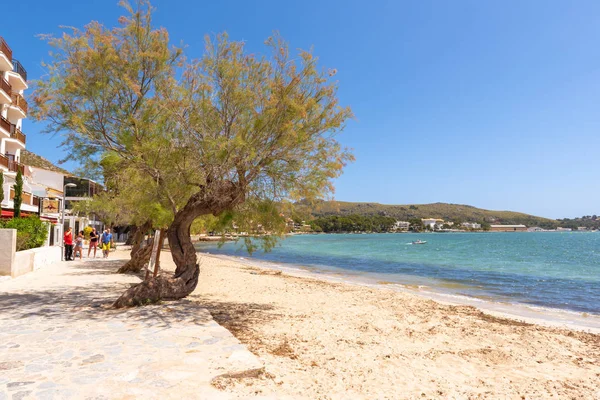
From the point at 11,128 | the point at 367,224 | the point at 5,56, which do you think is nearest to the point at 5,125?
the point at 11,128

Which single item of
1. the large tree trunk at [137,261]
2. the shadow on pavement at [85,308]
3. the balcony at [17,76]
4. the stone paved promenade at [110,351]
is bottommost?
the stone paved promenade at [110,351]

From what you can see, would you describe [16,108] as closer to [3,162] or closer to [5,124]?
[5,124]

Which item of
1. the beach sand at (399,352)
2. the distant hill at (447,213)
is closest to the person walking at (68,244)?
the beach sand at (399,352)

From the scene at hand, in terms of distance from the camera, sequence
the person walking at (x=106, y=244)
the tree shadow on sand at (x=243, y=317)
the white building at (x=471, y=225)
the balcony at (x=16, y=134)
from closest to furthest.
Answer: the tree shadow on sand at (x=243, y=317) → the person walking at (x=106, y=244) → the balcony at (x=16, y=134) → the white building at (x=471, y=225)

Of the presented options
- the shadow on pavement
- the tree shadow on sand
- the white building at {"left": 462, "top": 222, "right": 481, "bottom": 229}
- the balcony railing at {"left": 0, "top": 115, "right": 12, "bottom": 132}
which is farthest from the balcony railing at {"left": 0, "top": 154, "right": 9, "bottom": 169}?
the white building at {"left": 462, "top": 222, "right": 481, "bottom": 229}

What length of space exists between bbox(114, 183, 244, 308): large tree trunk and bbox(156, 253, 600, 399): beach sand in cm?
106

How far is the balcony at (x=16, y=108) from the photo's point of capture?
2725 cm

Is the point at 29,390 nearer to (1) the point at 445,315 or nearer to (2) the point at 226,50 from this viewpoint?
(2) the point at 226,50

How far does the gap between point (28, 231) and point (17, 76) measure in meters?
17.3

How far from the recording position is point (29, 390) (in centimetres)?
428

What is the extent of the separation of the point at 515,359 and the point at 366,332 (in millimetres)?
2711

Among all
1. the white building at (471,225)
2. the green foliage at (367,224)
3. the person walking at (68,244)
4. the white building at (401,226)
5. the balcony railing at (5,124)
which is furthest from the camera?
the white building at (471,225)

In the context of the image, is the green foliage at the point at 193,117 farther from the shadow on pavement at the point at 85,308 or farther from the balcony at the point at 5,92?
the balcony at the point at 5,92

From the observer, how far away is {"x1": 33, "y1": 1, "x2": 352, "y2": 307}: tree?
8.48 metres
